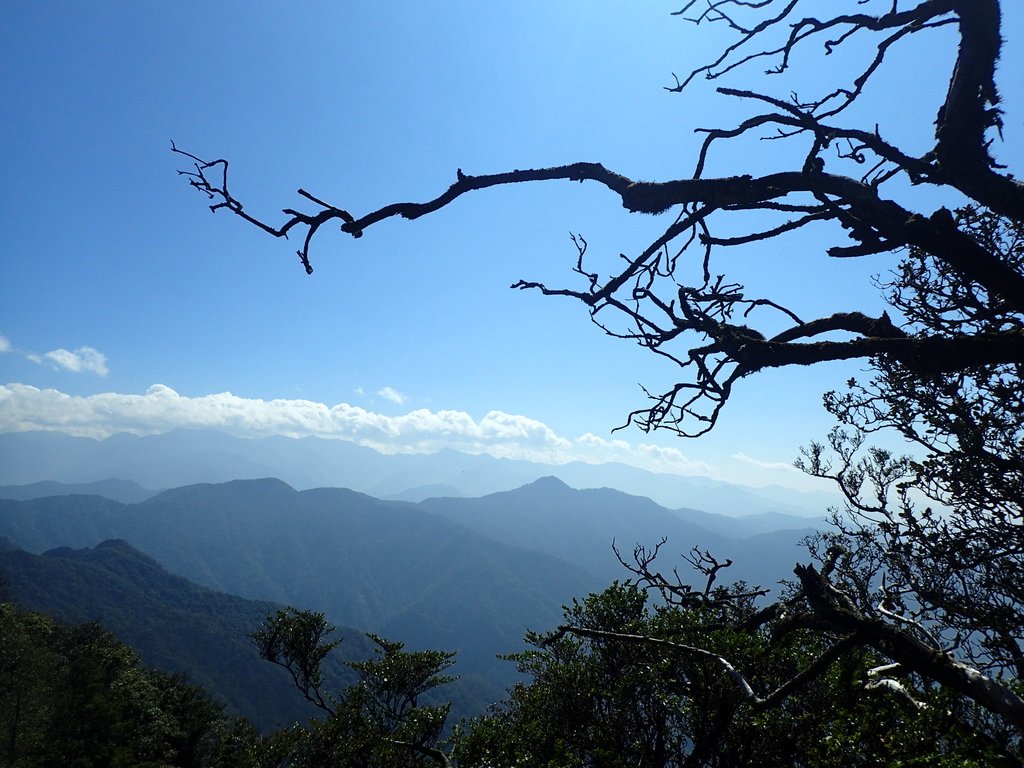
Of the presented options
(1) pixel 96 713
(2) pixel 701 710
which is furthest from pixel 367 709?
(1) pixel 96 713

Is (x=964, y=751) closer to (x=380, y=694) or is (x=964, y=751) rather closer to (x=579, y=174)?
(x=579, y=174)

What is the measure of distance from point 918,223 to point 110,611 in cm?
27297

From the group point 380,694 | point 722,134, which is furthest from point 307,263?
point 380,694

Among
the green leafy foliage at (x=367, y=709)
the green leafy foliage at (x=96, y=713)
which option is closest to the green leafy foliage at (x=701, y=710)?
the green leafy foliage at (x=367, y=709)

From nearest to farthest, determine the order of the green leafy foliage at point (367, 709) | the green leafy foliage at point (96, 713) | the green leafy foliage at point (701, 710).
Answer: the green leafy foliage at point (701, 710) < the green leafy foliage at point (367, 709) < the green leafy foliage at point (96, 713)

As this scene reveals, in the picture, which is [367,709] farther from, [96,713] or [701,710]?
[96,713]

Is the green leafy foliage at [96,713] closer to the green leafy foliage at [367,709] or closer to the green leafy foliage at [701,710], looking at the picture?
the green leafy foliage at [367,709]

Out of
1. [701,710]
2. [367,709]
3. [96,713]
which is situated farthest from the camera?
[96,713]

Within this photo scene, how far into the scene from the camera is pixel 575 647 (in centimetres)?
903

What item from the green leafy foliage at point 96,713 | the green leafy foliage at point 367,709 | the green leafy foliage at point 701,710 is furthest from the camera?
the green leafy foliage at point 96,713

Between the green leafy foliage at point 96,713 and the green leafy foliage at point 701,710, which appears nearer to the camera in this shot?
the green leafy foliage at point 701,710

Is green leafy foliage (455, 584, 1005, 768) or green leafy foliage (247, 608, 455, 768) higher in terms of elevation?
green leafy foliage (455, 584, 1005, 768)

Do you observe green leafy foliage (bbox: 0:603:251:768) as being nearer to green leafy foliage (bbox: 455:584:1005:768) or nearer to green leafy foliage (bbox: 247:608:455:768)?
green leafy foliage (bbox: 247:608:455:768)

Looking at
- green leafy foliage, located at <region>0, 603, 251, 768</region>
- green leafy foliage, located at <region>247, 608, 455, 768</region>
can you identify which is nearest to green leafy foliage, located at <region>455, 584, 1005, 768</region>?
green leafy foliage, located at <region>247, 608, 455, 768</region>
